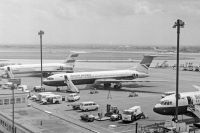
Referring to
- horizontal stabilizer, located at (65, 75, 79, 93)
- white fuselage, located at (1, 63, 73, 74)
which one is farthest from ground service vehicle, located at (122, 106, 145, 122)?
white fuselage, located at (1, 63, 73, 74)

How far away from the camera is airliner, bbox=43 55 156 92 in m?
76.7

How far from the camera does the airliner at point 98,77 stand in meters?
76.7

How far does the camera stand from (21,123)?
4178cm

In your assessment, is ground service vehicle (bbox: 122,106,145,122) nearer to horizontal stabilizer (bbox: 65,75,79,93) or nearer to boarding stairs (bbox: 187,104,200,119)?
boarding stairs (bbox: 187,104,200,119)

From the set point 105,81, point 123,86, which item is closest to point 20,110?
point 105,81

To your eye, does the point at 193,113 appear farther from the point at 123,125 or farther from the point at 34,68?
the point at 34,68

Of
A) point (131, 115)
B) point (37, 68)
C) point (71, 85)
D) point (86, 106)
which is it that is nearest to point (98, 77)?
point (71, 85)

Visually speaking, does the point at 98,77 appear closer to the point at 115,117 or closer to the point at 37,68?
the point at 37,68

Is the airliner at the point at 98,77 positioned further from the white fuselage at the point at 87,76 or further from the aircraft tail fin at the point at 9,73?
the aircraft tail fin at the point at 9,73

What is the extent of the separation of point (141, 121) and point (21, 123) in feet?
51.7

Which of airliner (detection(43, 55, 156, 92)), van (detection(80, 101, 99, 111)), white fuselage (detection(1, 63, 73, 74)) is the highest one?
white fuselage (detection(1, 63, 73, 74))

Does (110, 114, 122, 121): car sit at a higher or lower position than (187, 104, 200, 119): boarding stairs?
lower

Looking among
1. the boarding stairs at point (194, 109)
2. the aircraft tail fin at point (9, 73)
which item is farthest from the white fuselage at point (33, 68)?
the boarding stairs at point (194, 109)

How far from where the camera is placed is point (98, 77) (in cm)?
8094
